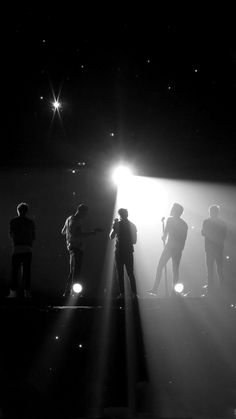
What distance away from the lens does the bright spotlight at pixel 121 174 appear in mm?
18339

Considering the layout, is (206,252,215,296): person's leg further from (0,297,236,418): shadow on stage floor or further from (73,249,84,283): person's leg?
(73,249,84,283): person's leg

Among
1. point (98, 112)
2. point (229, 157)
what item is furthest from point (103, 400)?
point (229, 157)

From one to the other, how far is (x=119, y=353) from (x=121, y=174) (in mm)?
8475

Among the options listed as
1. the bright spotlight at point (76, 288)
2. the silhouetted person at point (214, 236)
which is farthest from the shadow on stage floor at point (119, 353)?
the silhouetted person at point (214, 236)

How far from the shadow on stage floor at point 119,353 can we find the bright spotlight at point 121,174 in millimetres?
7385

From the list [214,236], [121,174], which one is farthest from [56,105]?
[214,236]

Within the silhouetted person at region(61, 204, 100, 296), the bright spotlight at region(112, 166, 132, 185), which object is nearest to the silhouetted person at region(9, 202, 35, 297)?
the silhouetted person at region(61, 204, 100, 296)

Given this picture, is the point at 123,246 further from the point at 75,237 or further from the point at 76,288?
the point at 76,288

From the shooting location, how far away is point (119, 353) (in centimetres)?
1112

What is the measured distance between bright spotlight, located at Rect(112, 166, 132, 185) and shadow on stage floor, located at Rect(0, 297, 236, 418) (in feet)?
24.2

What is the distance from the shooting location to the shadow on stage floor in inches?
368

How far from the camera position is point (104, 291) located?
654 inches

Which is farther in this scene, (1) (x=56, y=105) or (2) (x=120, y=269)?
(1) (x=56, y=105)

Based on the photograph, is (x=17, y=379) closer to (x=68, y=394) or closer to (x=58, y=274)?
(x=68, y=394)
